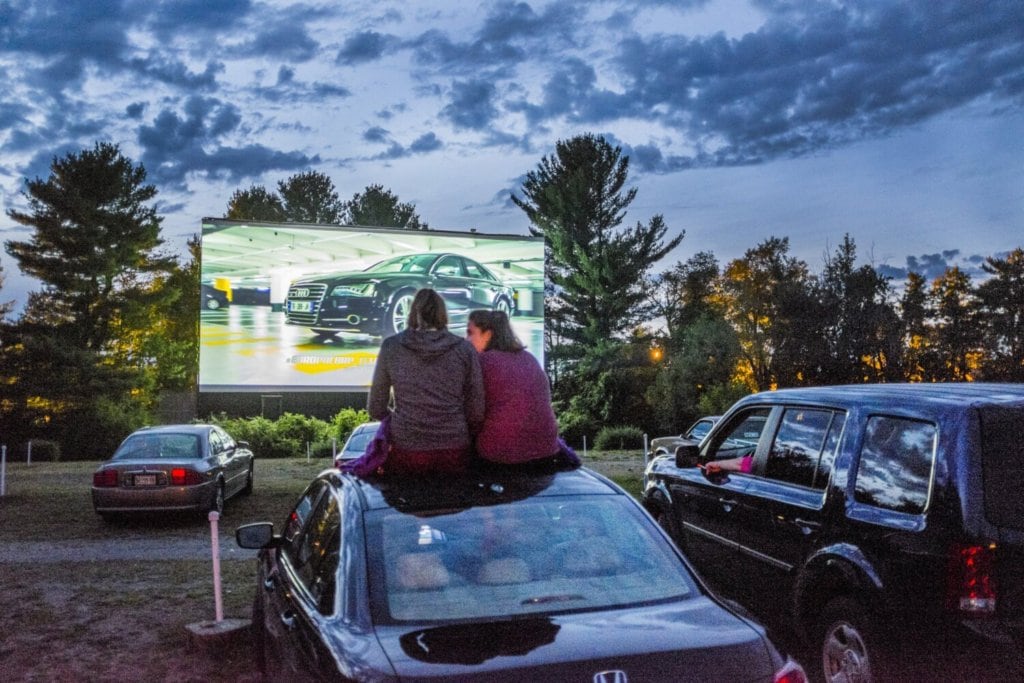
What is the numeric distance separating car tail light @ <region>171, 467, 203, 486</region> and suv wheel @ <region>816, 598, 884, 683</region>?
10481mm

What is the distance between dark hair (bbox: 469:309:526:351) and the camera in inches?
189

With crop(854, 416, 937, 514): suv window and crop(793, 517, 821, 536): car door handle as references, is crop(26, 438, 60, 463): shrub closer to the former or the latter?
crop(793, 517, 821, 536): car door handle

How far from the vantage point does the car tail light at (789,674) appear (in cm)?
293

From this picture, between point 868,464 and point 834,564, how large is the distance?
1.71ft

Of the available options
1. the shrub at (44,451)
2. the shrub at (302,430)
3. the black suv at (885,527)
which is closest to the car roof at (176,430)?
the black suv at (885,527)

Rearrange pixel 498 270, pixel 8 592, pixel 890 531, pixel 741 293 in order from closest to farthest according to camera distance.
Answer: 1. pixel 890 531
2. pixel 8 592
3. pixel 498 270
4. pixel 741 293

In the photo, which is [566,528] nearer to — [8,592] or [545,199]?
[8,592]

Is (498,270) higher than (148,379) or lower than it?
higher

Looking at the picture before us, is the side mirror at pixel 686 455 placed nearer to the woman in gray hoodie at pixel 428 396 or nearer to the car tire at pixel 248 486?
the woman in gray hoodie at pixel 428 396

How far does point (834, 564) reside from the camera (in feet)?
15.8

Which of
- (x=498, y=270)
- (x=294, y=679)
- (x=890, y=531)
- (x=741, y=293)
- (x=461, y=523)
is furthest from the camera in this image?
(x=741, y=293)

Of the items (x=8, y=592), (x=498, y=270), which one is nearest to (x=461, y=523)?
(x=8, y=592)

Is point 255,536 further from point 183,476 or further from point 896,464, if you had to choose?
point 183,476

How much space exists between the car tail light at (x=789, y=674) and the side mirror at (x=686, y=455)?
3716mm
